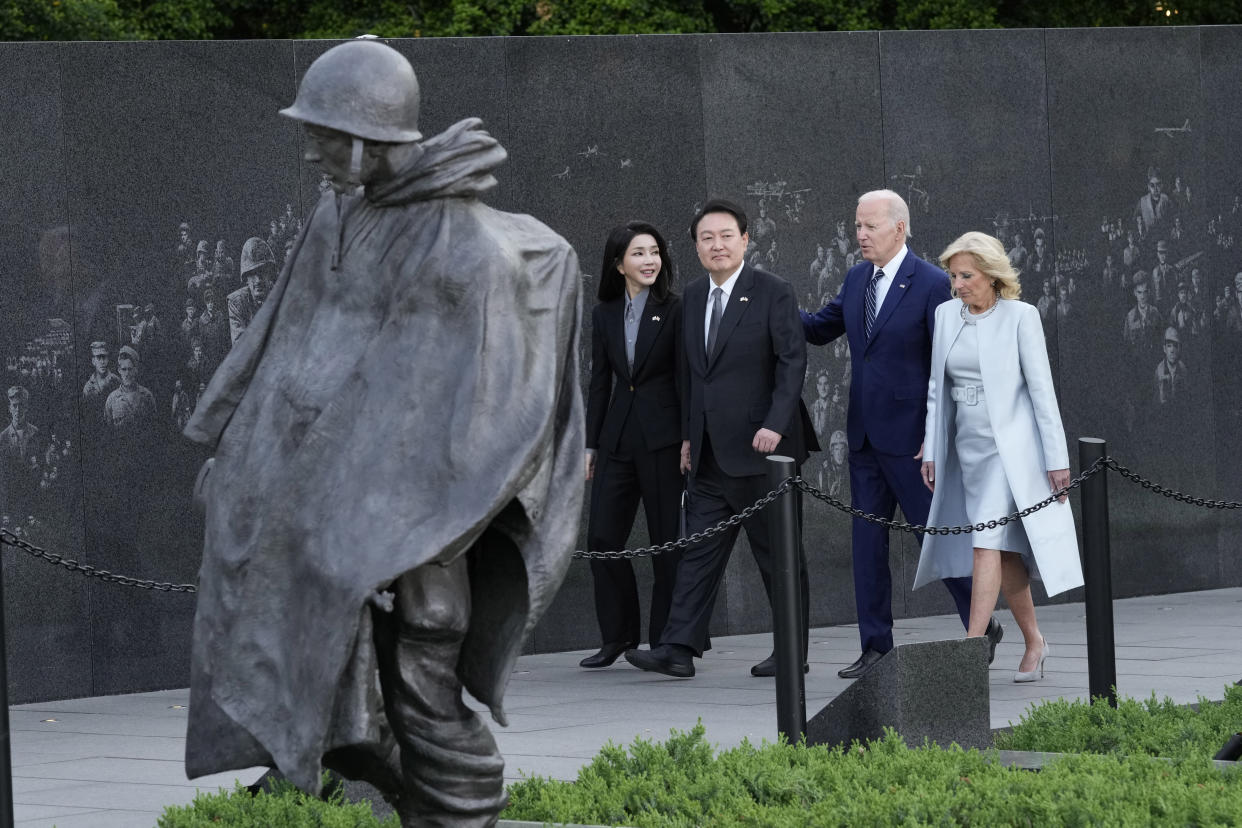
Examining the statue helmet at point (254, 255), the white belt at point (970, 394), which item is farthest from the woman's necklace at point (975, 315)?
the statue helmet at point (254, 255)

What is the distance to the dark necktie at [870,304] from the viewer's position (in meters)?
10.3

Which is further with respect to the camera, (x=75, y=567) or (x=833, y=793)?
Result: (x=75, y=567)

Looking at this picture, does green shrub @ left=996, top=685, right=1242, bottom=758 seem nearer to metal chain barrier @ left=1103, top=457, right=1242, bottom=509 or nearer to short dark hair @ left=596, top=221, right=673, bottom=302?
metal chain barrier @ left=1103, top=457, right=1242, bottom=509

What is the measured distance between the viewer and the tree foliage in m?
19.5

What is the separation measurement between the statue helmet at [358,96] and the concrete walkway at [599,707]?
2654 millimetres

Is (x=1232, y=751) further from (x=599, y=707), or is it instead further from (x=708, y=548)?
(x=708, y=548)

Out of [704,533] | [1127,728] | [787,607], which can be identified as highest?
[704,533]

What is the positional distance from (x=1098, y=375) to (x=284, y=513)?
351 inches

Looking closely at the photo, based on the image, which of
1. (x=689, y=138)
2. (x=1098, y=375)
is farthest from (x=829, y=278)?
(x=1098, y=375)

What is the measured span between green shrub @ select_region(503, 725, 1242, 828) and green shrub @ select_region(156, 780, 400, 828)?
452mm

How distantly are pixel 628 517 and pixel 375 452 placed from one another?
5.87 m

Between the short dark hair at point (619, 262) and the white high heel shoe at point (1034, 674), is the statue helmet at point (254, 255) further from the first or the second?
the white high heel shoe at point (1034, 674)

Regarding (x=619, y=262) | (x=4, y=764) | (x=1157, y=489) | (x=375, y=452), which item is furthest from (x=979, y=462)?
(x=375, y=452)

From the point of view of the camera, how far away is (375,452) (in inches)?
205
